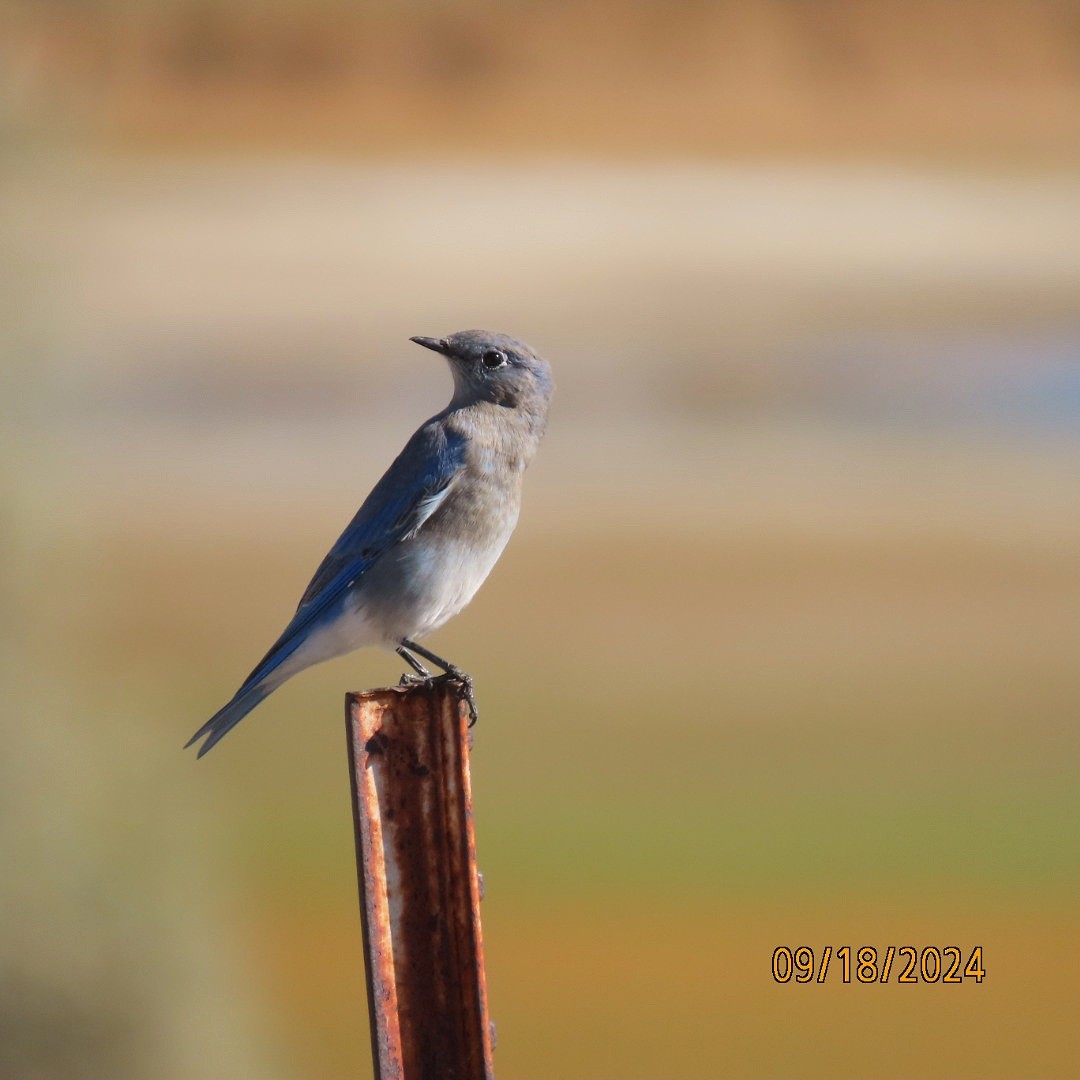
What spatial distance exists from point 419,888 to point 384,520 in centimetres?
230

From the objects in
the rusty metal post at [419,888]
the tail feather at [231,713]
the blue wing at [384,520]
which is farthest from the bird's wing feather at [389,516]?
the rusty metal post at [419,888]

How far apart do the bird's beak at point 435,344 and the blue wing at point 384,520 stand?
1.09ft

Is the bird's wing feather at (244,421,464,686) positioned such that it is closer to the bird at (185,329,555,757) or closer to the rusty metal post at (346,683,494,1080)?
the bird at (185,329,555,757)

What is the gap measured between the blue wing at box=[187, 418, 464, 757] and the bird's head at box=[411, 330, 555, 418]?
306mm

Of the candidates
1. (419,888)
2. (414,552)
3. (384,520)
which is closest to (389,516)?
(384,520)

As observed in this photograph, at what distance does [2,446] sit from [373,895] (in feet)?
16.7

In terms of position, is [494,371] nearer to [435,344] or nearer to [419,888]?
[435,344]

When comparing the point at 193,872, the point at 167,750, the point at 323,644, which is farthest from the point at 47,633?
the point at 323,644

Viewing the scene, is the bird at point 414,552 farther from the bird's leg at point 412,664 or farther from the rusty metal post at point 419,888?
the rusty metal post at point 419,888

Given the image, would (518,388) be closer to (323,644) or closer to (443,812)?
(323,644)

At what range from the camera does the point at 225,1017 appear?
7.19 meters

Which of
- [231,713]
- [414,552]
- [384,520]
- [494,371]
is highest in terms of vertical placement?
[494,371]

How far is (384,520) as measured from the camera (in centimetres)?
521

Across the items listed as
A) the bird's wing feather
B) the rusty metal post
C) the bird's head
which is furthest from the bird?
the rusty metal post
